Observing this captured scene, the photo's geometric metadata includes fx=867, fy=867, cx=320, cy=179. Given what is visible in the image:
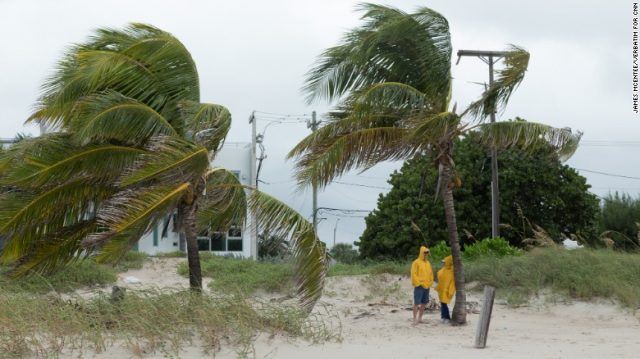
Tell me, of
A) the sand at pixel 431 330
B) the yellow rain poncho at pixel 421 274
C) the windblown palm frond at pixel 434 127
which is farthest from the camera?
the yellow rain poncho at pixel 421 274

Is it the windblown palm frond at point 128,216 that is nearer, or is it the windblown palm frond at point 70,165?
the windblown palm frond at point 128,216

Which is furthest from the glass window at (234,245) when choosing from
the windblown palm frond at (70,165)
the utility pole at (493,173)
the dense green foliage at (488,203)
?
the windblown palm frond at (70,165)

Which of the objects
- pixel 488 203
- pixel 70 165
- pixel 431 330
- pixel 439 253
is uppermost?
pixel 488 203

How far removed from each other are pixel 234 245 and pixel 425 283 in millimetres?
26510

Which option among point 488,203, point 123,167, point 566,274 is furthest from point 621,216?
point 123,167

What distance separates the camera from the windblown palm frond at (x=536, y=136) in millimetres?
15898

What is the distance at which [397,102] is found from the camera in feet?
51.8

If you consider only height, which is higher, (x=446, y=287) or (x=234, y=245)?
(x=234, y=245)

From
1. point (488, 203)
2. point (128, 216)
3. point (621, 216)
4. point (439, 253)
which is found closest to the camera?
point (128, 216)

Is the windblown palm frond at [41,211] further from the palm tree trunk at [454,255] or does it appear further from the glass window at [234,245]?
the glass window at [234,245]

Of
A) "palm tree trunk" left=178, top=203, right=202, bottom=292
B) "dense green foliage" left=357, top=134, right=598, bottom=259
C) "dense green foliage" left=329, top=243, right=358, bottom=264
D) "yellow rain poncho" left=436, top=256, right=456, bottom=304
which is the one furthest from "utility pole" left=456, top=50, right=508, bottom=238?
"palm tree trunk" left=178, top=203, right=202, bottom=292

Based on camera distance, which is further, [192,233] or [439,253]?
[439,253]

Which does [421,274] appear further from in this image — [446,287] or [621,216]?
[621,216]

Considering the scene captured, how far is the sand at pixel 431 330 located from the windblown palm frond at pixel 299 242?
2.67ft
